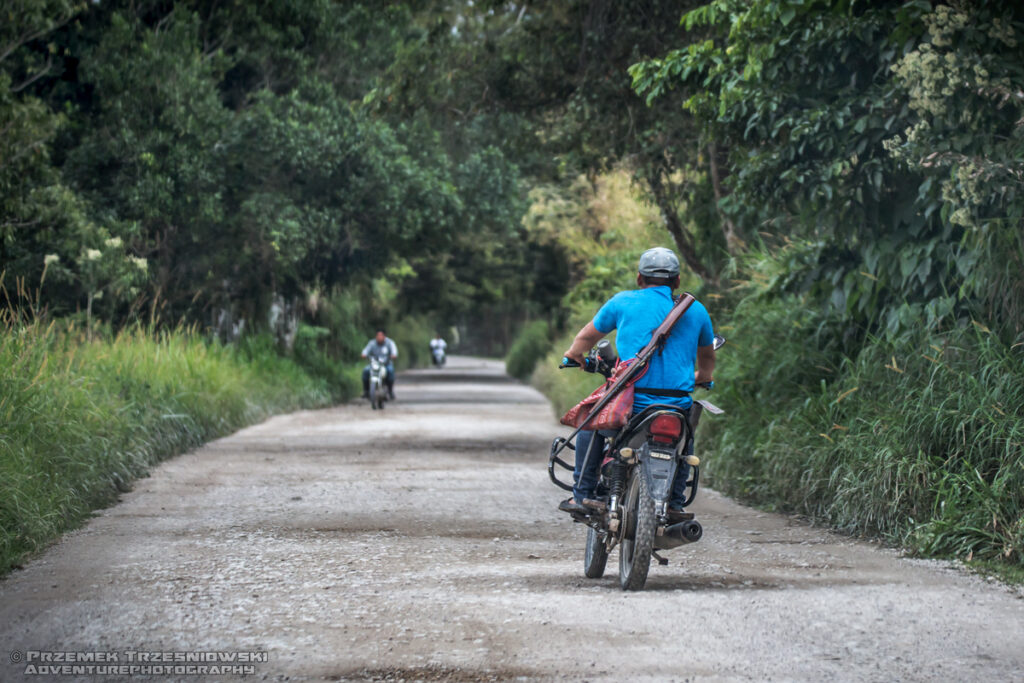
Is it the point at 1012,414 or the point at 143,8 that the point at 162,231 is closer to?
the point at 143,8

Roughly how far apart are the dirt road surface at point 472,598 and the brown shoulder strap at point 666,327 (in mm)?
1358

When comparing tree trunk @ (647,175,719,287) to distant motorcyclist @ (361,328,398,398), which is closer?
tree trunk @ (647,175,719,287)

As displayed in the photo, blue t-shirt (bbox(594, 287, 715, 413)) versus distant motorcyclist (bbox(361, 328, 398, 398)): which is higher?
blue t-shirt (bbox(594, 287, 715, 413))

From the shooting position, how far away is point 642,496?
6.70 m

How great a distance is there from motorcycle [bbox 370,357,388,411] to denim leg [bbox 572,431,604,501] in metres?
18.8

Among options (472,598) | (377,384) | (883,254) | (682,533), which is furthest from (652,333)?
(377,384)

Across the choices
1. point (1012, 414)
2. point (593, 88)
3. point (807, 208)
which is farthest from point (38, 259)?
point (1012, 414)

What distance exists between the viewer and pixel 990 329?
29.7 feet

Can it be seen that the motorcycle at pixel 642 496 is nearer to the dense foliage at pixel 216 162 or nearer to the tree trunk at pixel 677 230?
the dense foliage at pixel 216 162

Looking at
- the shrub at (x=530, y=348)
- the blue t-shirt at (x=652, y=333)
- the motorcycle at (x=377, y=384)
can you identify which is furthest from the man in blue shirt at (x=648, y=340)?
the shrub at (x=530, y=348)

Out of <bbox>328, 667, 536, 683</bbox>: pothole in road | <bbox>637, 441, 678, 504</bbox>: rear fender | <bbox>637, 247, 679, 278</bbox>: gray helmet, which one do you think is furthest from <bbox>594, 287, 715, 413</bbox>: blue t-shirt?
<bbox>328, 667, 536, 683</bbox>: pothole in road

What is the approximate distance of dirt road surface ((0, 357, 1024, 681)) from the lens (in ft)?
17.4

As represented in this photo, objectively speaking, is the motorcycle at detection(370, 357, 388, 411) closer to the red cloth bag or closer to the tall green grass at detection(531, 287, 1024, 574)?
the tall green grass at detection(531, 287, 1024, 574)

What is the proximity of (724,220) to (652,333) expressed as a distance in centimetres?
1010
